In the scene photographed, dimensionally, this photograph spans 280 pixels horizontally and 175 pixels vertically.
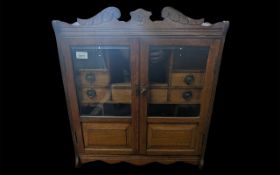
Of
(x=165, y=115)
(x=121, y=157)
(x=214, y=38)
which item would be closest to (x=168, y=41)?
(x=214, y=38)

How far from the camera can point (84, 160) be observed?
6.48 feet

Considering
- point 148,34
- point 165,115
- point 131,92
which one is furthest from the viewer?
point 165,115

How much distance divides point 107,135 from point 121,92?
1.48ft

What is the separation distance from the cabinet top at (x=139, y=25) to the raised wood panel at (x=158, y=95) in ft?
1.49

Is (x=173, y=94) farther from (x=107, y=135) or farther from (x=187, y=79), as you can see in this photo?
(x=107, y=135)

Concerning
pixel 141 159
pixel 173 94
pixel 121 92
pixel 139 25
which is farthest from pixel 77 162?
pixel 139 25

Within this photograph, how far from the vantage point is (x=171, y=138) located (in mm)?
1853

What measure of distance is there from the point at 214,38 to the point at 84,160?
5.16 ft

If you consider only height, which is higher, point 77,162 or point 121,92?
point 121,92

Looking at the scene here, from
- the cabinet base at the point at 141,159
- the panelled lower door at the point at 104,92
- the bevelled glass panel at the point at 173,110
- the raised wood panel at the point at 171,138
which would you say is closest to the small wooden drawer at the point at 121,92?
the panelled lower door at the point at 104,92

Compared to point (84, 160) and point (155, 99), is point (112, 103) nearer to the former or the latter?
point (155, 99)

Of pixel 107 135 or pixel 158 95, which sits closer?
pixel 158 95

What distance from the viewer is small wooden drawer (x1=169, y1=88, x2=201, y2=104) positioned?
1.66 metres

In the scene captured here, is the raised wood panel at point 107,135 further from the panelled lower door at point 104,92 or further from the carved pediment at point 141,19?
the carved pediment at point 141,19
